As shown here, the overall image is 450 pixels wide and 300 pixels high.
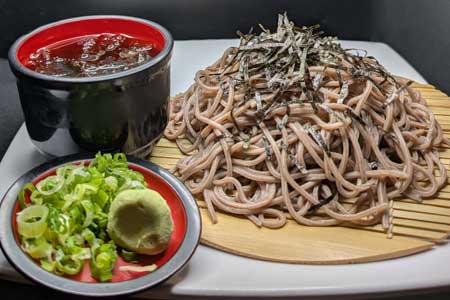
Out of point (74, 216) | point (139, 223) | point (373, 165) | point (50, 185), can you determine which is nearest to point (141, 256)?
point (139, 223)

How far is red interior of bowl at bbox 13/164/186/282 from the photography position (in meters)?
1.22

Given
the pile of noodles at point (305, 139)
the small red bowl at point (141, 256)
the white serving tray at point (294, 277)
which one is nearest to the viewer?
the small red bowl at point (141, 256)

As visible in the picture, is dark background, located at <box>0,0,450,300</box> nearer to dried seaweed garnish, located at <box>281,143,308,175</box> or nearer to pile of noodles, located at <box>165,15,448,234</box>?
pile of noodles, located at <box>165,15,448,234</box>

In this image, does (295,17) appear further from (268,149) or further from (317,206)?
(317,206)

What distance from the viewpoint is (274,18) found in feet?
8.82

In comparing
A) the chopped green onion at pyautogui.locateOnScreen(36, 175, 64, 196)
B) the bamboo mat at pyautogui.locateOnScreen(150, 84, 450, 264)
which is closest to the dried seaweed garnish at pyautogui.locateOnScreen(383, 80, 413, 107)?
the bamboo mat at pyautogui.locateOnScreen(150, 84, 450, 264)

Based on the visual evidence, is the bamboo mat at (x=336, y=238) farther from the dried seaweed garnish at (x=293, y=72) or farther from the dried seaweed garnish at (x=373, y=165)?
the dried seaweed garnish at (x=293, y=72)

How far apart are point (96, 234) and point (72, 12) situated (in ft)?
5.27

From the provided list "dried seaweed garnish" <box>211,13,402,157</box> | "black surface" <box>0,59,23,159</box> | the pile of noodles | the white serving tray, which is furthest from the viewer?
"black surface" <box>0,59,23,159</box>

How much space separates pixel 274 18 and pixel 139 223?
1715mm

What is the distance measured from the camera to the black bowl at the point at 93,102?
56.1 inches

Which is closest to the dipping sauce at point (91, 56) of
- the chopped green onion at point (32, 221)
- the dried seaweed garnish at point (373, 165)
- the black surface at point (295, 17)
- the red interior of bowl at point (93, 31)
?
the red interior of bowl at point (93, 31)

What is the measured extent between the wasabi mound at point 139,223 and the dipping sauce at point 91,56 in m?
0.43

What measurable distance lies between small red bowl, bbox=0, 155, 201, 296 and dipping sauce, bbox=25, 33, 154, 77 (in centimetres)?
25
